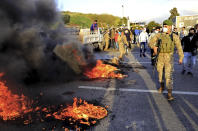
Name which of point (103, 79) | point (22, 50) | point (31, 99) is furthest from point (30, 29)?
point (103, 79)

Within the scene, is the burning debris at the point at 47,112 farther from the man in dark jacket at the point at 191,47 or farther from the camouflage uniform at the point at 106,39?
the camouflage uniform at the point at 106,39

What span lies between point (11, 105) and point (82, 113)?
4.82ft

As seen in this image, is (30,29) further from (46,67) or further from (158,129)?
(158,129)

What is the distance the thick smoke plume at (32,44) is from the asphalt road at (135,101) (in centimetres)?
56

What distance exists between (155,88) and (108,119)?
2177mm

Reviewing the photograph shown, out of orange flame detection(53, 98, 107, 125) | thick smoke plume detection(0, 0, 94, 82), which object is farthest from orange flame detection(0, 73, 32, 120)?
orange flame detection(53, 98, 107, 125)

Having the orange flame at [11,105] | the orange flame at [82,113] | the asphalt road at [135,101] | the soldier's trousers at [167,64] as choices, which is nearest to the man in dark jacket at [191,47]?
the asphalt road at [135,101]

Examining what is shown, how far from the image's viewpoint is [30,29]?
4.59 metres

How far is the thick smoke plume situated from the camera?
4109mm

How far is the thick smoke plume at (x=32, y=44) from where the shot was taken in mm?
4109

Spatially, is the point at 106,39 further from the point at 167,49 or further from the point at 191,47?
the point at 167,49

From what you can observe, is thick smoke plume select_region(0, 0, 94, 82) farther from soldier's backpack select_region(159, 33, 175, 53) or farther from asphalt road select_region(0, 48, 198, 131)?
soldier's backpack select_region(159, 33, 175, 53)

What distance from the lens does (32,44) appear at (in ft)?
15.8

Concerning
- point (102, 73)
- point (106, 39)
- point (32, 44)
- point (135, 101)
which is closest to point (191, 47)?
point (102, 73)
